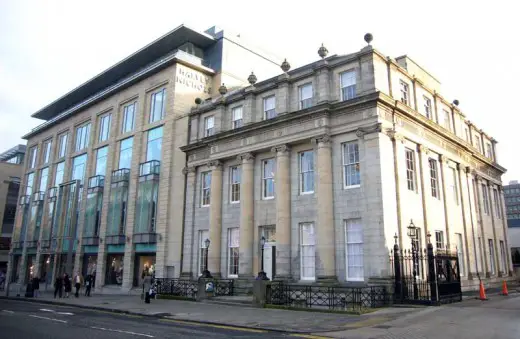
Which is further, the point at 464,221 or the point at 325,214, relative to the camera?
the point at 464,221

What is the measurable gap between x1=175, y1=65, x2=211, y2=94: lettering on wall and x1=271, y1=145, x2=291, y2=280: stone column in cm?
1348

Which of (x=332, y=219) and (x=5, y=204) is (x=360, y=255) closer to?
(x=332, y=219)

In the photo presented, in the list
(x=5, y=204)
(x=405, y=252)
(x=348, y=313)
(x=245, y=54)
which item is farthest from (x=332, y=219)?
(x=5, y=204)

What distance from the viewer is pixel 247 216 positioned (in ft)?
87.5

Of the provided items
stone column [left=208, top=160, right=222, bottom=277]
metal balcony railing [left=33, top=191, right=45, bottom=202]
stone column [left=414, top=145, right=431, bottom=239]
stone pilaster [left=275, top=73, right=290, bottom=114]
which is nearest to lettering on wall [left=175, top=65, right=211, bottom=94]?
stone column [left=208, top=160, right=222, bottom=277]

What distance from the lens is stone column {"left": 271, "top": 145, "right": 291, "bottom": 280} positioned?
2400cm

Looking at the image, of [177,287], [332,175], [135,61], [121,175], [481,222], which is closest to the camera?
[332,175]

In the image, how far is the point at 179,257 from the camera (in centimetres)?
3070

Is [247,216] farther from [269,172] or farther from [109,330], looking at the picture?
[109,330]

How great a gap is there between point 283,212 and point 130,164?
18470mm

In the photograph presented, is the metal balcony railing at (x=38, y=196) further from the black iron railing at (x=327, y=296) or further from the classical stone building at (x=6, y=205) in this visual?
the black iron railing at (x=327, y=296)

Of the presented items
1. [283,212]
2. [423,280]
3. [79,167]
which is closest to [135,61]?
[79,167]

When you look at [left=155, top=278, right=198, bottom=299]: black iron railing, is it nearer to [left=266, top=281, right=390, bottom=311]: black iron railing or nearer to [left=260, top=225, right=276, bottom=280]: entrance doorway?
[left=260, top=225, right=276, bottom=280]: entrance doorway

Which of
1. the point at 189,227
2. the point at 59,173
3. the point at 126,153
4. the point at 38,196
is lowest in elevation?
the point at 189,227
